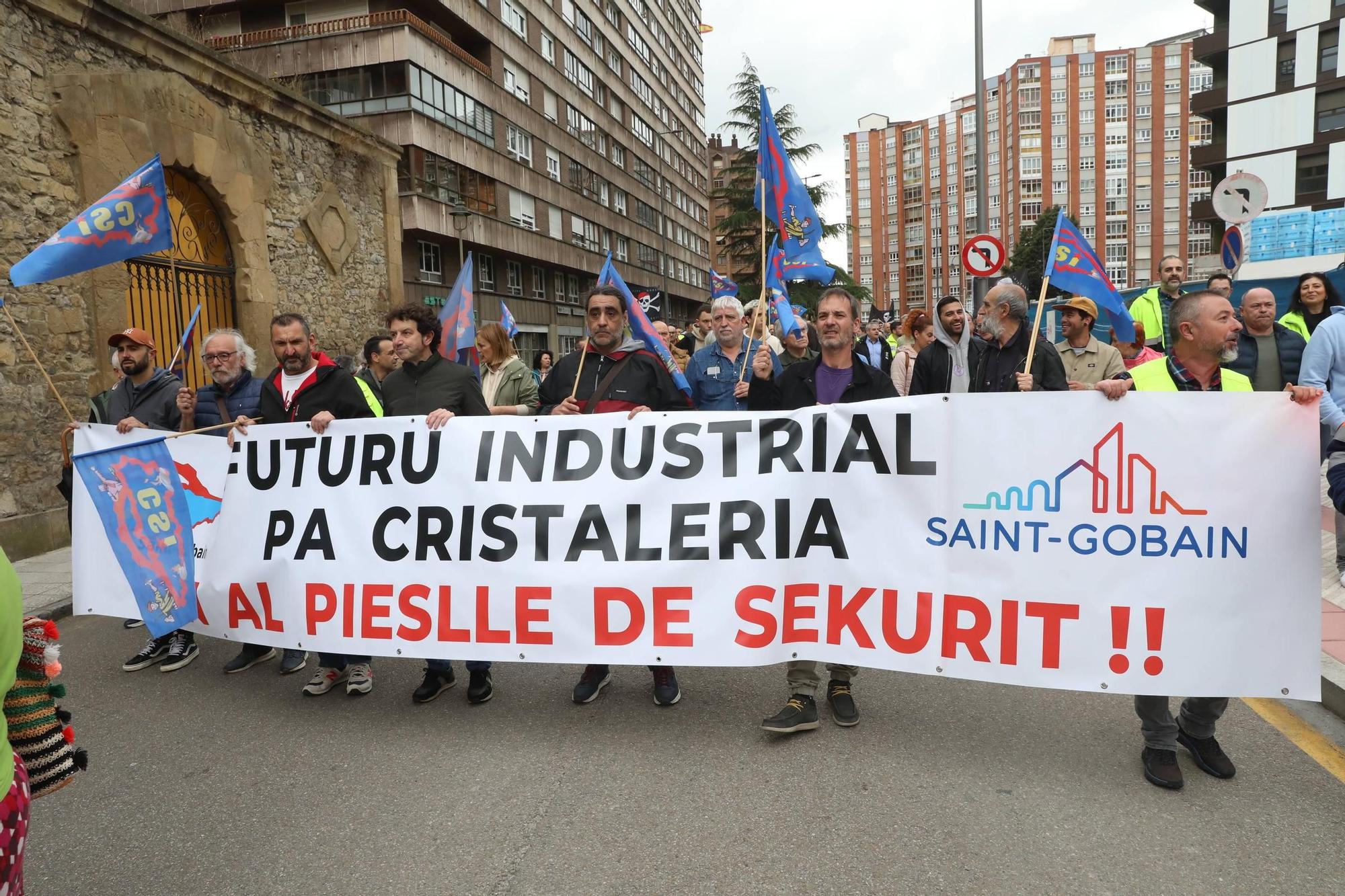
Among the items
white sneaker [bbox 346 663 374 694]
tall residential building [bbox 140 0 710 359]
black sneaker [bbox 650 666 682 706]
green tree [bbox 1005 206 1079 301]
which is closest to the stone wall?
tall residential building [bbox 140 0 710 359]

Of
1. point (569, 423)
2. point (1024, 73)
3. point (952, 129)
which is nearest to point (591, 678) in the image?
point (569, 423)

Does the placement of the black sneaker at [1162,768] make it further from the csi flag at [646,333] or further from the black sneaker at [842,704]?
the csi flag at [646,333]

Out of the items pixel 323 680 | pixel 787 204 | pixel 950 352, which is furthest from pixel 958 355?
pixel 323 680

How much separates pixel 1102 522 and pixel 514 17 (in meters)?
39.3

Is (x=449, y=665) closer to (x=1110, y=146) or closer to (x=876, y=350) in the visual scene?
(x=876, y=350)

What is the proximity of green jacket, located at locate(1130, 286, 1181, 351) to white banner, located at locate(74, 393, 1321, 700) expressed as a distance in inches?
236

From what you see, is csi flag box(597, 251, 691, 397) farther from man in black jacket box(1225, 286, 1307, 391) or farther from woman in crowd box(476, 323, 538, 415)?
man in black jacket box(1225, 286, 1307, 391)

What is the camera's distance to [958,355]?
653cm

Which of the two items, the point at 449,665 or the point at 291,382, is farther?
the point at 291,382

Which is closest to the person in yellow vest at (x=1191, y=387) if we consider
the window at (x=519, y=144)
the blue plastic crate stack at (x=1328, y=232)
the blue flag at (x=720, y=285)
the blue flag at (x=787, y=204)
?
the blue flag at (x=787, y=204)

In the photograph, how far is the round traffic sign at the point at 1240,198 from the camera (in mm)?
8891

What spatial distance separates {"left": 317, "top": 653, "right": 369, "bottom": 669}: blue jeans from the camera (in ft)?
14.8

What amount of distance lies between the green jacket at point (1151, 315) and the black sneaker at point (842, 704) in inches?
252

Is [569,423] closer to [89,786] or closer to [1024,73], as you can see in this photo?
[89,786]
